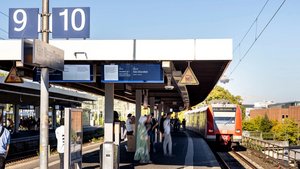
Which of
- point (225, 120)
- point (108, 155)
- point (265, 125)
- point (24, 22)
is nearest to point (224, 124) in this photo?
point (225, 120)

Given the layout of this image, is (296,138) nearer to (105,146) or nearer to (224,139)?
(224,139)

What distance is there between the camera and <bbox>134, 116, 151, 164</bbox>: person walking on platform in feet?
49.9

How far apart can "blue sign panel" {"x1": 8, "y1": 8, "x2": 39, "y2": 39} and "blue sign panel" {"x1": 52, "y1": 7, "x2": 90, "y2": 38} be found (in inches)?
17.5

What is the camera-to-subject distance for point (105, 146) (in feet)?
39.8

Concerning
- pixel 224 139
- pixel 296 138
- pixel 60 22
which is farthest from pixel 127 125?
pixel 296 138

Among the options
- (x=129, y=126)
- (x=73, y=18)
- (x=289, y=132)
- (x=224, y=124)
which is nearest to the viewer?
(x=73, y=18)

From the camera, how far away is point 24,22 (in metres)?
11.1

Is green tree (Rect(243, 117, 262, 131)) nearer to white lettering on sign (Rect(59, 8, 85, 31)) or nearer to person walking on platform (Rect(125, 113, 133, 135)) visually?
person walking on platform (Rect(125, 113, 133, 135))

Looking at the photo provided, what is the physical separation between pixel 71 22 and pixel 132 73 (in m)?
3.37

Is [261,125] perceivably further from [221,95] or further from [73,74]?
[73,74]

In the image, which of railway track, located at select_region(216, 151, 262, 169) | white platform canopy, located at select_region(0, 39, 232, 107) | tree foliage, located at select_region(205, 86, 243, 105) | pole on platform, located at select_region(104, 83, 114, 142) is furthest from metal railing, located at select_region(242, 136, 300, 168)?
tree foliage, located at select_region(205, 86, 243, 105)

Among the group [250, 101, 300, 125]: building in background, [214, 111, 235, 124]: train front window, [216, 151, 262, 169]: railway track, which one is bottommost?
[216, 151, 262, 169]: railway track

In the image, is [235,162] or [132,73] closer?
[132,73]

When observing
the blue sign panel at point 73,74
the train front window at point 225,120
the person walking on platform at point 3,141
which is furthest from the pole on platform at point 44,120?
the train front window at point 225,120
